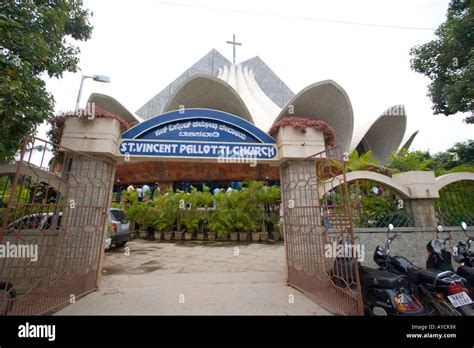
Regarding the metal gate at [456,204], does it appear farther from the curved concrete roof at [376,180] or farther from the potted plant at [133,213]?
the potted plant at [133,213]

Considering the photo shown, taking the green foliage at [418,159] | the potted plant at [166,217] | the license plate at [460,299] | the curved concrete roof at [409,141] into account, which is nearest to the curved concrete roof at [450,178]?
the green foliage at [418,159]

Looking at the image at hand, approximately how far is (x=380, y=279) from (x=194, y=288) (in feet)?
9.38

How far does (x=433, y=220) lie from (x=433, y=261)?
52.4 inches

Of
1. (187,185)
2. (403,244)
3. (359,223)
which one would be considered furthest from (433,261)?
(187,185)

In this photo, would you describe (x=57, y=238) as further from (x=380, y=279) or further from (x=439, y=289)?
(x=439, y=289)

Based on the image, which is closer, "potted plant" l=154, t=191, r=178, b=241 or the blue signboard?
the blue signboard

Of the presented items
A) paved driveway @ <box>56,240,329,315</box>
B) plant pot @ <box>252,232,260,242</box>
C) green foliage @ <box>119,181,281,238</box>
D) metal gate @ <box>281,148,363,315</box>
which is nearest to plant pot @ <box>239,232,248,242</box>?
green foliage @ <box>119,181,281,238</box>

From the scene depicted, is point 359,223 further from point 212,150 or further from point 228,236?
point 228,236

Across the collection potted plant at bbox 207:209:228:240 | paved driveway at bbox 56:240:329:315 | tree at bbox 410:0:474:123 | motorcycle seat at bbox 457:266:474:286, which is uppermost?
tree at bbox 410:0:474:123

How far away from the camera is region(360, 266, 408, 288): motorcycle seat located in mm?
2637

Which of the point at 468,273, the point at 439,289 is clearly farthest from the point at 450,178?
Answer: the point at 439,289

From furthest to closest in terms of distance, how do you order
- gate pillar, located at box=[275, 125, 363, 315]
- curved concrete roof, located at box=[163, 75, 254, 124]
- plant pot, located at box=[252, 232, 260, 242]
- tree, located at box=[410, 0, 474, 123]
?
1. curved concrete roof, located at box=[163, 75, 254, 124]
2. plant pot, located at box=[252, 232, 260, 242]
3. tree, located at box=[410, 0, 474, 123]
4. gate pillar, located at box=[275, 125, 363, 315]

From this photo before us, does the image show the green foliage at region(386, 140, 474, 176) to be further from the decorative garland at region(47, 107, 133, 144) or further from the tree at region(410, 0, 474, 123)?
the decorative garland at region(47, 107, 133, 144)

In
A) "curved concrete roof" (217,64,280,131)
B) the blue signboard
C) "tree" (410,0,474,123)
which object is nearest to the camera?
the blue signboard
